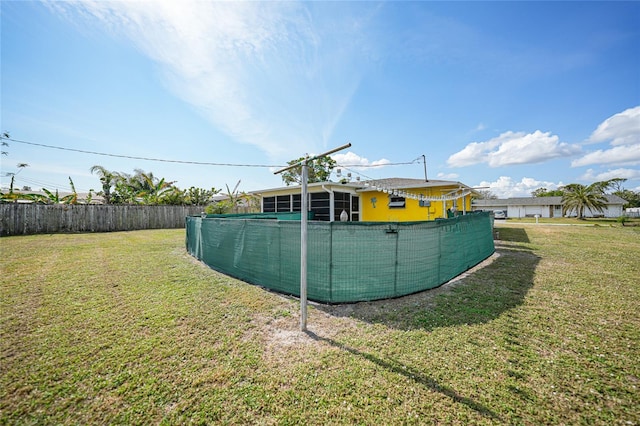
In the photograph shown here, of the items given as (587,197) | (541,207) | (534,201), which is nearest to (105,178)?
(587,197)

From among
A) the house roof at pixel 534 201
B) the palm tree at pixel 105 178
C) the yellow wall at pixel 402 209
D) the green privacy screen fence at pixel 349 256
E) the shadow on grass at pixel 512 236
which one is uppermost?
the palm tree at pixel 105 178

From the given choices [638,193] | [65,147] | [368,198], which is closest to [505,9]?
[368,198]

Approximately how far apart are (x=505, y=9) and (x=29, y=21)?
50.8 feet

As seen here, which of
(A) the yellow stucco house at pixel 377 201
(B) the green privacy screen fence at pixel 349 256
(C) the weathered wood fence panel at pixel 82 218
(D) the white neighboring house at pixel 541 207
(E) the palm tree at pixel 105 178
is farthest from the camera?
(D) the white neighboring house at pixel 541 207

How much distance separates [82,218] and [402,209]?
66.4 feet

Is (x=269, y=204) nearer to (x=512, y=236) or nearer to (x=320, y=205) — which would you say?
(x=320, y=205)

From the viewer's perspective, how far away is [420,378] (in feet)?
7.98

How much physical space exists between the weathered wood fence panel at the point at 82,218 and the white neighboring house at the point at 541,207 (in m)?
42.2

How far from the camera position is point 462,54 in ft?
32.2

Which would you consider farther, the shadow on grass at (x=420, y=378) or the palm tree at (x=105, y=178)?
the palm tree at (x=105, y=178)

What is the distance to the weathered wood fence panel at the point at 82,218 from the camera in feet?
44.2

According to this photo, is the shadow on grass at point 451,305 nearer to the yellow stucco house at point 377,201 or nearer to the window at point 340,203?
the yellow stucco house at point 377,201

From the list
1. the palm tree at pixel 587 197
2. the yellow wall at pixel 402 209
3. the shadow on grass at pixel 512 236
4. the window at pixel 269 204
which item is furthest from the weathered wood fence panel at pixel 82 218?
the palm tree at pixel 587 197

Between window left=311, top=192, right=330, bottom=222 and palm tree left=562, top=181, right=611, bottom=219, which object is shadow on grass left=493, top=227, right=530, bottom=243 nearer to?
window left=311, top=192, right=330, bottom=222
